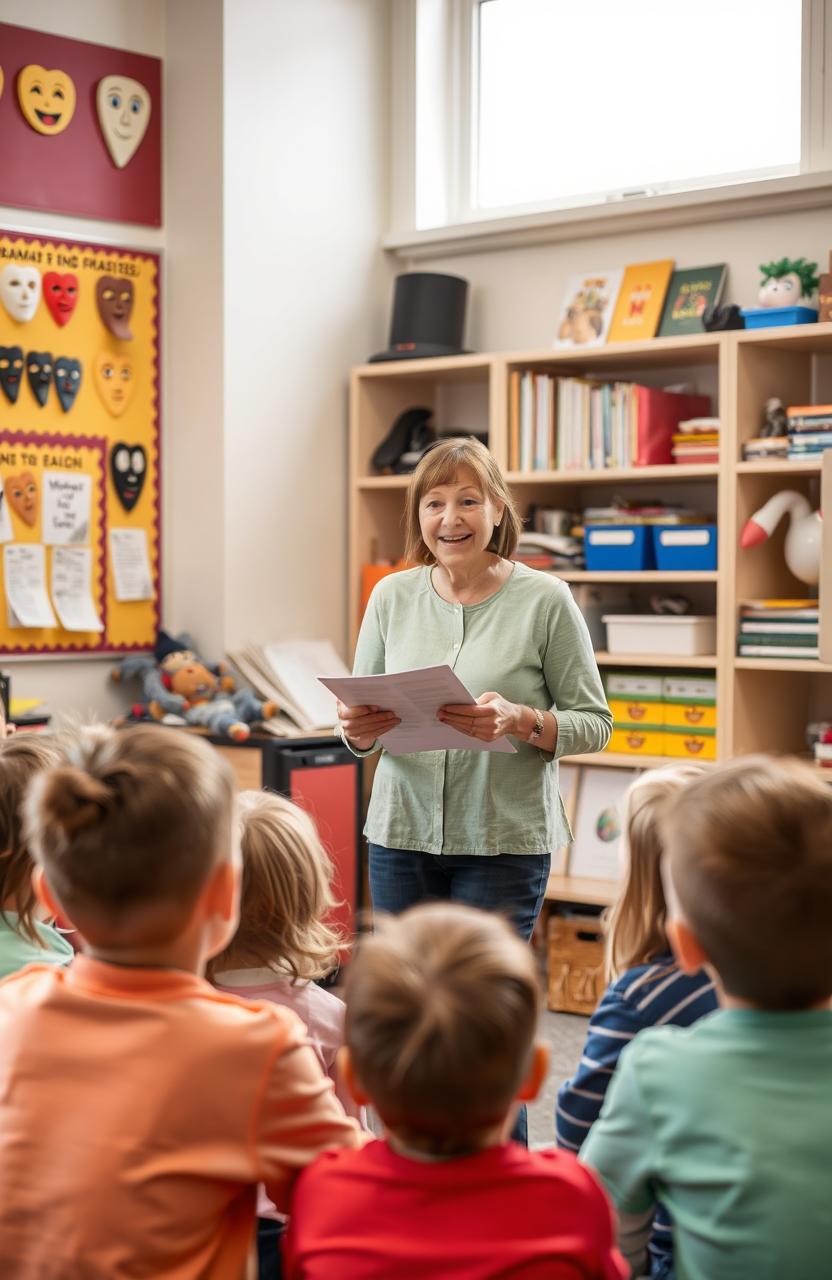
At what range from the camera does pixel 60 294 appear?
12.4 feet

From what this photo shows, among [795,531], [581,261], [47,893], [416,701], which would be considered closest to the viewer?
[47,893]

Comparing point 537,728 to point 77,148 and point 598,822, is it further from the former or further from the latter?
point 77,148

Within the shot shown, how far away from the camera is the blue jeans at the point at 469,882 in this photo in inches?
84.0

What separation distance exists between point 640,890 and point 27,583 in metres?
2.59

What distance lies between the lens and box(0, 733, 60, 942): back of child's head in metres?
1.58

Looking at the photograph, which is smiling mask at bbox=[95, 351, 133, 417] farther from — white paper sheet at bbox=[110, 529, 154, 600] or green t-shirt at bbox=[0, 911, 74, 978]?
green t-shirt at bbox=[0, 911, 74, 978]

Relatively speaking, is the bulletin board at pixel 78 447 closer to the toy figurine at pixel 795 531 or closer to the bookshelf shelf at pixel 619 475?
the bookshelf shelf at pixel 619 475

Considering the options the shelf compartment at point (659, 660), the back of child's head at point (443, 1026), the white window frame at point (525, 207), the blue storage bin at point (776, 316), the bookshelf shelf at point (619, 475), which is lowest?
the back of child's head at point (443, 1026)

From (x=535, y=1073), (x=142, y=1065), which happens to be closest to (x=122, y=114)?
(x=142, y=1065)

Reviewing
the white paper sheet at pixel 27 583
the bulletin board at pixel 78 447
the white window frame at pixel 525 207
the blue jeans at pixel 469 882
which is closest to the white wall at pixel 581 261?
the white window frame at pixel 525 207

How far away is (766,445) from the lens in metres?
3.48

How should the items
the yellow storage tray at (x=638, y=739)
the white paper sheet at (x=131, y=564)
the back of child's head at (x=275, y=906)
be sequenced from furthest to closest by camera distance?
the white paper sheet at (x=131, y=564) < the yellow storage tray at (x=638, y=739) < the back of child's head at (x=275, y=906)

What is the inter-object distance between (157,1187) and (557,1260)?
0.31 metres

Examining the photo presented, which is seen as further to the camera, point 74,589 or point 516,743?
point 74,589
